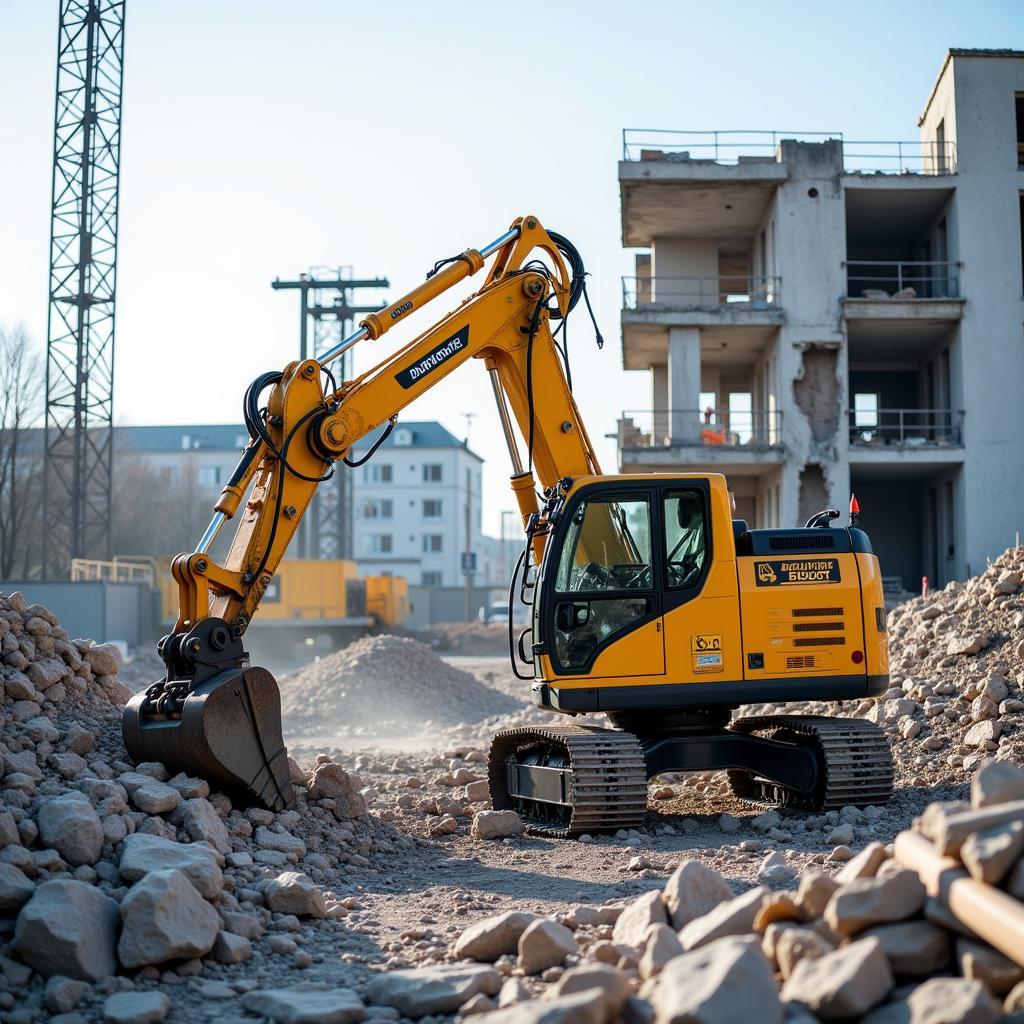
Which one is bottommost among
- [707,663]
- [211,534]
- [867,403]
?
[707,663]

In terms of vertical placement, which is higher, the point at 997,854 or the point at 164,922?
the point at 997,854

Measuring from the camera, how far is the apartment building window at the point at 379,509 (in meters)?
80.9

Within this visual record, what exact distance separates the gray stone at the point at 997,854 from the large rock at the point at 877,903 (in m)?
0.27

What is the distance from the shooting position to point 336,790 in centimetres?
952

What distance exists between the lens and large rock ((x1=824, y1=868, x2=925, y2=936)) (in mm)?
4785

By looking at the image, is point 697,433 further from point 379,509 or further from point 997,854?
point 379,509

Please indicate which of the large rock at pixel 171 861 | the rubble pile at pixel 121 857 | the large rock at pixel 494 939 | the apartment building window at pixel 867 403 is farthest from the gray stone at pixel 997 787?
the apartment building window at pixel 867 403

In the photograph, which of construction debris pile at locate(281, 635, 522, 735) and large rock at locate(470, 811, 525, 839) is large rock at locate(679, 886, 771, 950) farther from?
construction debris pile at locate(281, 635, 522, 735)

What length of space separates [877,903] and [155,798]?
4.68m

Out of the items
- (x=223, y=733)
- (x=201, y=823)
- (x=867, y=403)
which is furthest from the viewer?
(x=867, y=403)

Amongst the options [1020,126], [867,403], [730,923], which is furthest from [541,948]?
[1020,126]

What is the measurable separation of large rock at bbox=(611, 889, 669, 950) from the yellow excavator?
3.53m

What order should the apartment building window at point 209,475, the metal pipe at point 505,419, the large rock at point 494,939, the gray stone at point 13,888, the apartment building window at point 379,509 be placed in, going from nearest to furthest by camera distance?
the large rock at point 494,939 < the gray stone at point 13,888 < the metal pipe at point 505,419 < the apartment building window at point 379,509 < the apartment building window at point 209,475

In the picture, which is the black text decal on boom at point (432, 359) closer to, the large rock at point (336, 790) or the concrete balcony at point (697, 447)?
the large rock at point (336, 790)
